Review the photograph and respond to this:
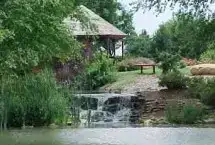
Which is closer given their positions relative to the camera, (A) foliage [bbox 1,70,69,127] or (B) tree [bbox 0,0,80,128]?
(B) tree [bbox 0,0,80,128]

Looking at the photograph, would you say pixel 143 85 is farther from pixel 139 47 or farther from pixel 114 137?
pixel 139 47

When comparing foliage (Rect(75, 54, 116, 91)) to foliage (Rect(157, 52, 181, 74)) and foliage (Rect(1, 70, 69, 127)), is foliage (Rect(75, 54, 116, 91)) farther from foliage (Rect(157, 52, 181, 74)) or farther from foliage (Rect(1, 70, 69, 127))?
foliage (Rect(1, 70, 69, 127))

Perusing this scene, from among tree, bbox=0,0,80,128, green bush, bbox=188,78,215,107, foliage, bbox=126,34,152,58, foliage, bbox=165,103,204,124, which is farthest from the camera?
foliage, bbox=126,34,152,58

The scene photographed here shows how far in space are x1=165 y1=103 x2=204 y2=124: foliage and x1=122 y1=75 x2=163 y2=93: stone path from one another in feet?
20.1

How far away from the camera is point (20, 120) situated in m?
25.9

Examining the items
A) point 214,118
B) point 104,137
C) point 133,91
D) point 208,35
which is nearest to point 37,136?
point 104,137

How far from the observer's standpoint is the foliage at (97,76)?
3997cm

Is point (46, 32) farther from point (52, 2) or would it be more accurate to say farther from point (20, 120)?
point (20, 120)

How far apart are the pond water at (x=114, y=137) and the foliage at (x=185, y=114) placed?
3.20 m

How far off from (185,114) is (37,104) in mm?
5943

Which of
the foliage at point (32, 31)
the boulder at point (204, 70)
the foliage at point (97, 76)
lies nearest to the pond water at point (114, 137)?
the foliage at point (32, 31)

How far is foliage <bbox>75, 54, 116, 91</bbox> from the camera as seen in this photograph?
3997cm

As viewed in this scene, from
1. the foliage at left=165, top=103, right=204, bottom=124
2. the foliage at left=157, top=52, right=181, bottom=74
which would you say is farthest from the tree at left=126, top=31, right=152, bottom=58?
the foliage at left=165, top=103, right=204, bottom=124

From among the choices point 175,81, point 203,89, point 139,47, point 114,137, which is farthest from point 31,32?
point 139,47
